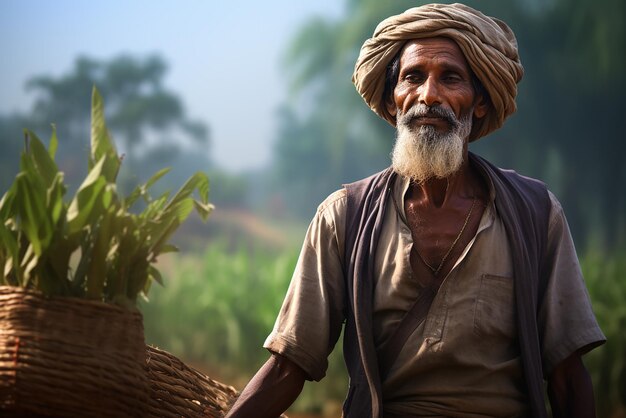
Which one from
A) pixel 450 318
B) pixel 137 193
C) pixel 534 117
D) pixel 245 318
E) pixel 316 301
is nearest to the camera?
pixel 137 193

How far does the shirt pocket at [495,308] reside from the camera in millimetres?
2664

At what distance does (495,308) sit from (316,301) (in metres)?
0.53

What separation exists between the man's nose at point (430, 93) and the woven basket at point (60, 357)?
1178 mm

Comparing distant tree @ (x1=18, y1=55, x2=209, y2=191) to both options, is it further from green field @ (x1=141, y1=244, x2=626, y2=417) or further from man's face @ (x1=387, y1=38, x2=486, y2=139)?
man's face @ (x1=387, y1=38, x2=486, y2=139)

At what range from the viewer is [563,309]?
9.04 ft

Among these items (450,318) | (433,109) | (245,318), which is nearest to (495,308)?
(450,318)

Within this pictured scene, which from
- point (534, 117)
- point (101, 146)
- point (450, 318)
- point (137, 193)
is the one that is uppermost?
point (534, 117)

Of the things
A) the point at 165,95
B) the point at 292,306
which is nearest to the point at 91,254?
the point at 292,306

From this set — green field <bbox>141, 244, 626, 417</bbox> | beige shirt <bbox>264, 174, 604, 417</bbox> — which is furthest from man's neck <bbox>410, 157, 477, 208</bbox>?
green field <bbox>141, 244, 626, 417</bbox>

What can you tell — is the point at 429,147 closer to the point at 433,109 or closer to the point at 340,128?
the point at 433,109

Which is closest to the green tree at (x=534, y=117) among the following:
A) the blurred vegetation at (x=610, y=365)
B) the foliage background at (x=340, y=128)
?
the foliage background at (x=340, y=128)

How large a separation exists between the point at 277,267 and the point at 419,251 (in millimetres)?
8258

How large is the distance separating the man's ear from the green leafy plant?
1069mm

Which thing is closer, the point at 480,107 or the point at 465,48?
the point at 465,48
